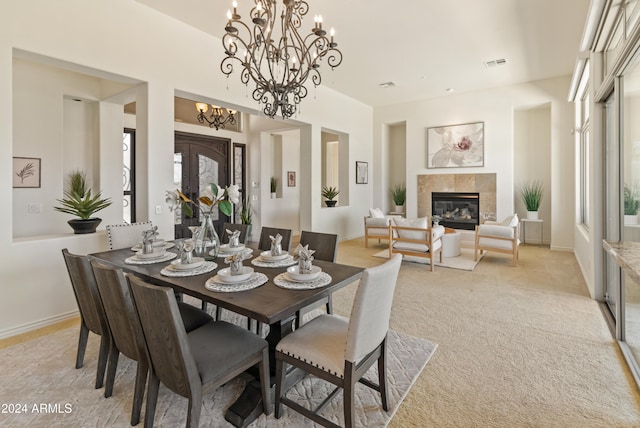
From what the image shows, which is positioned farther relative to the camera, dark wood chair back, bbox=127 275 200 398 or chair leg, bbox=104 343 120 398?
chair leg, bbox=104 343 120 398

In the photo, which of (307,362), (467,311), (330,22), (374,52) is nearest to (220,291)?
(307,362)

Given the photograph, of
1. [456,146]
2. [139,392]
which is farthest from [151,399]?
[456,146]

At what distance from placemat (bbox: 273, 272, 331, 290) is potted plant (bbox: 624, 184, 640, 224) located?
8.01 ft

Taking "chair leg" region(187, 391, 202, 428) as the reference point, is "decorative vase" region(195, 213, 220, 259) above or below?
above

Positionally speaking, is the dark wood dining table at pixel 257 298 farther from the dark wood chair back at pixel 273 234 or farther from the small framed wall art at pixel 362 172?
the small framed wall art at pixel 362 172

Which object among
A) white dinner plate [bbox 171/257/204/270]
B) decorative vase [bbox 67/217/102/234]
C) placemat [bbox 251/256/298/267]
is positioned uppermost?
decorative vase [bbox 67/217/102/234]

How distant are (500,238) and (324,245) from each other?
146 inches

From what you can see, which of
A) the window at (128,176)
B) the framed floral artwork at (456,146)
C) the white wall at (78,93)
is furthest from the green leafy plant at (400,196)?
the window at (128,176)

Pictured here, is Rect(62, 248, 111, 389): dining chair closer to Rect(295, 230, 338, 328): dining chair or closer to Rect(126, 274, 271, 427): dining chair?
Rect(126, 274, 271, 427): dining chair

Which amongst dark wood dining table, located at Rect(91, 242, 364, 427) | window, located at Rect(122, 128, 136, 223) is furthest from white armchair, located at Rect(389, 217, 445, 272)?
window, located at Rect(122, 128, 136, 223)

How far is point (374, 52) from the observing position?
16.2 ft

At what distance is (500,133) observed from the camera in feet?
22.6

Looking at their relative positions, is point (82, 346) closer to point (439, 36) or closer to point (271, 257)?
point (271, 257)

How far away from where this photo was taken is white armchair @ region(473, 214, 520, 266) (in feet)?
16.7
